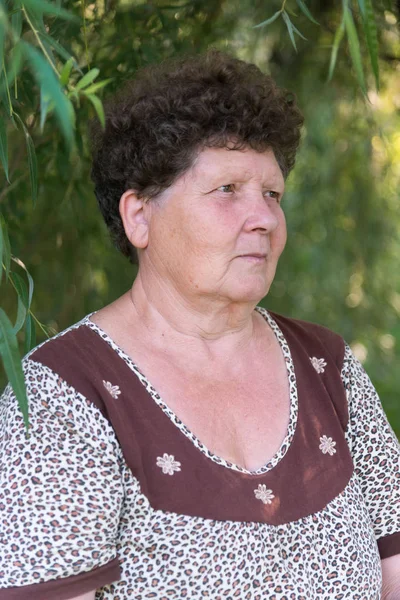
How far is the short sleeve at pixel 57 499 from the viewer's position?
1453 millimetres

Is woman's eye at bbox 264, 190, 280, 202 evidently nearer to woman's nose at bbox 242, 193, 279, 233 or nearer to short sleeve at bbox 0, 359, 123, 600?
woman's nose at bbox 242, 193, 279, 233

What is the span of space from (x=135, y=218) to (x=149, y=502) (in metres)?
0.59

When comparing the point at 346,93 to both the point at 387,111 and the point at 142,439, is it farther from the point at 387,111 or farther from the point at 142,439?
the point at 142,439

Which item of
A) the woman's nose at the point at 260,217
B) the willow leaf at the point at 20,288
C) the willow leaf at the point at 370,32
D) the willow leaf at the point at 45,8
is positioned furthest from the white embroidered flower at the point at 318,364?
the willow leaf at the point at 45,8

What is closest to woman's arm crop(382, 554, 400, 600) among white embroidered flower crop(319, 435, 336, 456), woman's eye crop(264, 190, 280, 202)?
white embroidered flower crop(319, 435, 336, 456)

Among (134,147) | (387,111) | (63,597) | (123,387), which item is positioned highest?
(134,147)

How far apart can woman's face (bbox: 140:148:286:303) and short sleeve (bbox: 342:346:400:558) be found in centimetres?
41

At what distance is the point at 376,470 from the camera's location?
1973 mm

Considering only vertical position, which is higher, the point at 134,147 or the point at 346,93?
the point at 134,147

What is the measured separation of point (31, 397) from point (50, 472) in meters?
0.15

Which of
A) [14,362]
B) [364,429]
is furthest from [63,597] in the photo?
[364,429]

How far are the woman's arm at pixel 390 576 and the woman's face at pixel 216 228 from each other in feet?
2.25

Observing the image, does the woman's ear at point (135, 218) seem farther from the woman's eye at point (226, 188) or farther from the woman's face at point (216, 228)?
the woman's eye at point (226, 188)

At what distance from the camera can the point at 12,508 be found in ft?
4.82
